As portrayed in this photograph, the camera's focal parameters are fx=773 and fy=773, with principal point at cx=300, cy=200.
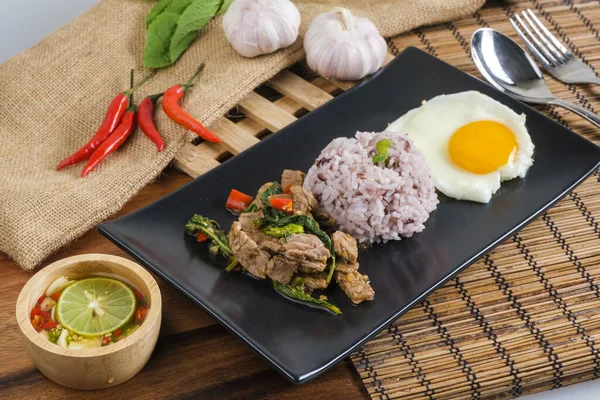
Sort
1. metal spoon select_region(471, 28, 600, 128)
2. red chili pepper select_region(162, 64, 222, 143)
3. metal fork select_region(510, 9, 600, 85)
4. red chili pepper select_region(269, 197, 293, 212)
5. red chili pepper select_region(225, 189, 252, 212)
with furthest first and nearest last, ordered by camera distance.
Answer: metal fork select_region(510, 9, 600, 85), metal spoon select_region(471, 28, 600, 128), red chili pepper select_region(162, 64, 222, 143), red chili pepper select_region(225, 189, 252, 212), red chili pepper select_region(269, 197, 293, 212)

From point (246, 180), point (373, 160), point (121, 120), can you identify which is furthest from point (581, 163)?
point (121, 120)

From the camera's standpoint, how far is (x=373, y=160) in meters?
4.42

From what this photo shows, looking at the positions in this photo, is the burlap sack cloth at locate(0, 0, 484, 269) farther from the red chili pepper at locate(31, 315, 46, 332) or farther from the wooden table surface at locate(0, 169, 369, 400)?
the red chili pepper at locate(31, 315, 46, 332)

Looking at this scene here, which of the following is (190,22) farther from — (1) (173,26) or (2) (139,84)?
(2) (139,84)

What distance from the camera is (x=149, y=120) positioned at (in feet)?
17.1

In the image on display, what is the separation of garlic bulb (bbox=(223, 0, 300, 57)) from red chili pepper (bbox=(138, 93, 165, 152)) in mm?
702

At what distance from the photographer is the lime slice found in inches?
144

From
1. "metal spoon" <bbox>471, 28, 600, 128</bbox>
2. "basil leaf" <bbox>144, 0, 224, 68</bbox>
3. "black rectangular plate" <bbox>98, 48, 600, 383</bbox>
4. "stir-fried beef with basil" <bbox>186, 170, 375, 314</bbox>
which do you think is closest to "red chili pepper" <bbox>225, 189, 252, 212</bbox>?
"black rectangular plate" <bbox>98, 48, 600, 383</bbox>

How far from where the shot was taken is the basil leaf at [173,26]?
226 inches

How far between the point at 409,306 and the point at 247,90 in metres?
2.22

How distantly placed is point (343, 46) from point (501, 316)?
7.31 feet

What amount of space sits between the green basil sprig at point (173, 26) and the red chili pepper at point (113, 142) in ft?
2.10

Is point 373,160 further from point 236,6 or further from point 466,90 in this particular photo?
point 236,6

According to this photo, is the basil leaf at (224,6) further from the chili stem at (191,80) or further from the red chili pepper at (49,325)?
the red chili pepper at (49,325)
